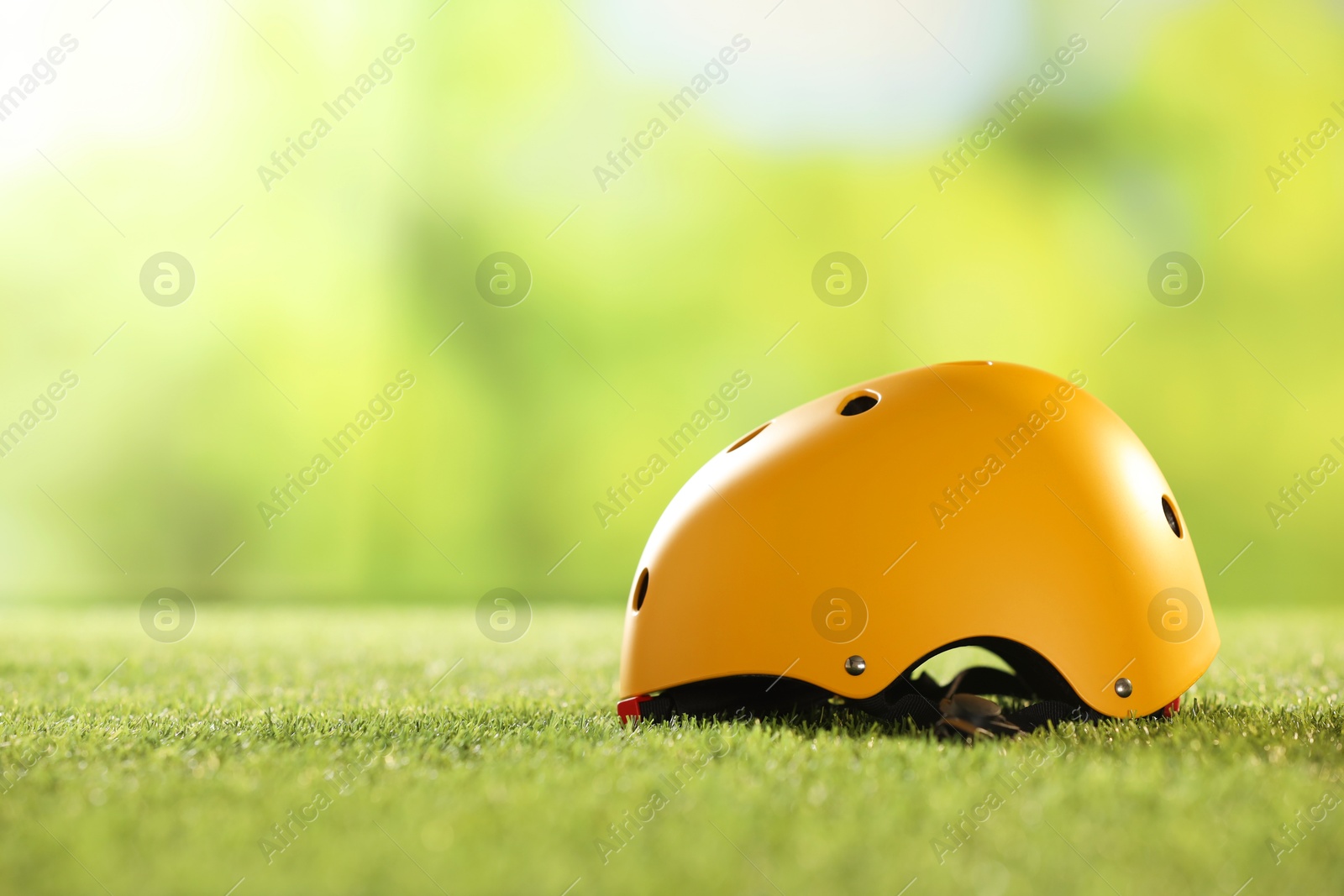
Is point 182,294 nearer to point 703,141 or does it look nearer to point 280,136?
point 280,136

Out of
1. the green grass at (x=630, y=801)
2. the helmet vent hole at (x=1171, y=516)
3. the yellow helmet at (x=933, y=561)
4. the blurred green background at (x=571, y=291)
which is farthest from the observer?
the blurred green background at (x=571, y=291)

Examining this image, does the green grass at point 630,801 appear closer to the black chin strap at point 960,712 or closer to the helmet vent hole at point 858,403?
the black chin strap at point 960,712

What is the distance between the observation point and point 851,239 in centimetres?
860

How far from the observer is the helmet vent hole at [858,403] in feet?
8.10

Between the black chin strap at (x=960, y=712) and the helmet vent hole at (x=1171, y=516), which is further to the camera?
the helmet vent hole at (x=1171, y=516)

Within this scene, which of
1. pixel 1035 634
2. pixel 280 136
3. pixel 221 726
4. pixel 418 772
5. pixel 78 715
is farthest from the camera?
pixel 280 136

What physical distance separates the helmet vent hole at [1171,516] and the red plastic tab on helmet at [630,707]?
141cm

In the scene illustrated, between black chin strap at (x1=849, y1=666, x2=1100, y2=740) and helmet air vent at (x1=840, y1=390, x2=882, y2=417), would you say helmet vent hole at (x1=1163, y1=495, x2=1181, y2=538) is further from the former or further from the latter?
helmet air vent at (x1=840, y1=390, x2=882, y2=417)

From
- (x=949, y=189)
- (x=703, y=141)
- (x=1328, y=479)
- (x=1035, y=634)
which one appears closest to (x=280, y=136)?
(x=703, y=141)

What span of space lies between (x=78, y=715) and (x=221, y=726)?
571mm

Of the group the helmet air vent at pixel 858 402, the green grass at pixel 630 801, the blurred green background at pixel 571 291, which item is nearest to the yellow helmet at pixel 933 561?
the helmet air vent at pixel 858 402

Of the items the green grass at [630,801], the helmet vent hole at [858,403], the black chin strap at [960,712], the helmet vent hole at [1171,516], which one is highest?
the helmet vent hole at [858,403]

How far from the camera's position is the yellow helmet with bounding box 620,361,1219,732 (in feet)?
7.02

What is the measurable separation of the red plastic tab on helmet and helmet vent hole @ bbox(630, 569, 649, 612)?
0.75 ft
